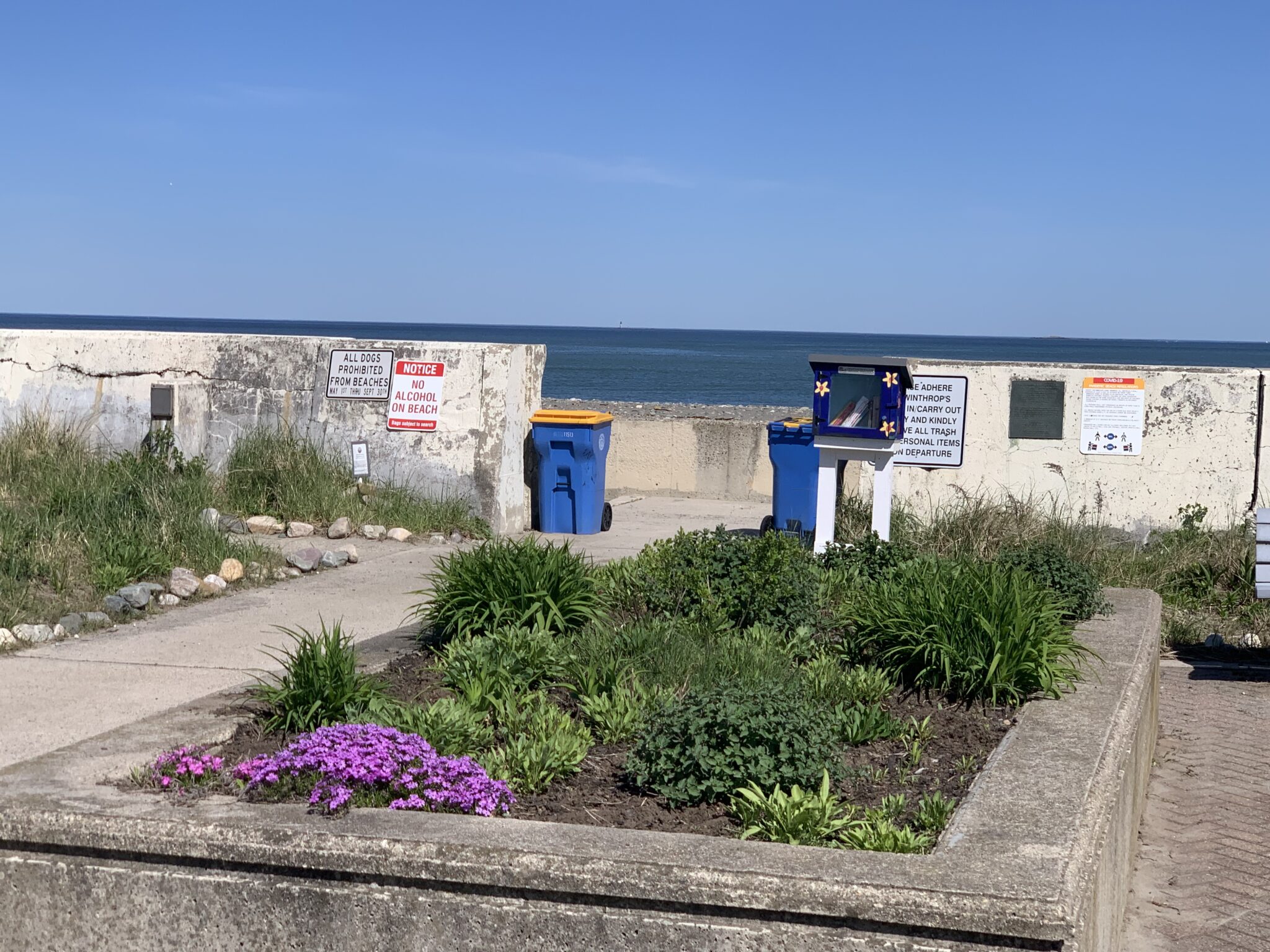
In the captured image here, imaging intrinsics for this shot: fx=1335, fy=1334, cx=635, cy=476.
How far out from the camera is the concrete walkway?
6133mm

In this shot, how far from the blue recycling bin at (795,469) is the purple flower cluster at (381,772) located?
27.9 ft

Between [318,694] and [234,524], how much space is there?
6855 millimetres

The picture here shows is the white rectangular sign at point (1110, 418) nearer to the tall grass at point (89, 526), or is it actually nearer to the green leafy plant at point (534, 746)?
the tall grass at point (89, 526)

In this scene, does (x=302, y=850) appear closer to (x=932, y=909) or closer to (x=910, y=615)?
(x=932, y=909)

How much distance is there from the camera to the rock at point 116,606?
27.3 ft

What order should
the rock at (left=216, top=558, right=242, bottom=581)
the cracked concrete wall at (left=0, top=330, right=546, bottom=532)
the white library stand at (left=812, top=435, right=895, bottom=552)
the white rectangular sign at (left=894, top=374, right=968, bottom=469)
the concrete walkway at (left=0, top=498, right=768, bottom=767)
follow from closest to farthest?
the concrete walkway at (left=0, top=498, right=768, bottom=767), the white library stand at (left=812, top=435, right=895, bottom=552), the rock at (left=216, top=558, right=242, bottom=581), the white rectangular sign at (left=894, top=374, right=968, bottom=469), the cracked concrete wall at (left=0, top=330, right=546, bottom=532)

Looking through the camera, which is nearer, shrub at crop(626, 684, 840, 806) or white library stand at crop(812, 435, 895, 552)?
shrub at crop(626, 684, 840, 806)

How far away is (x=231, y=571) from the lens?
9508 mm

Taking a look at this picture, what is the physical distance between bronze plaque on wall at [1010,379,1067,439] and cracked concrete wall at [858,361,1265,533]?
1.7 inches

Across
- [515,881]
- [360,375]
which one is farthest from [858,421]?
[515,881]

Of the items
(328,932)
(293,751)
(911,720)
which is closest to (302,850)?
(328,932)

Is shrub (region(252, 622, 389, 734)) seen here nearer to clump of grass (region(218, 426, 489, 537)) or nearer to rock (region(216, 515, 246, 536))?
rock (region(216, 515, 246, 536))

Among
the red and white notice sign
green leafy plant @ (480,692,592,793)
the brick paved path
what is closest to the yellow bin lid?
the red and white notice sign

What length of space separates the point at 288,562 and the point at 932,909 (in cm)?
782
